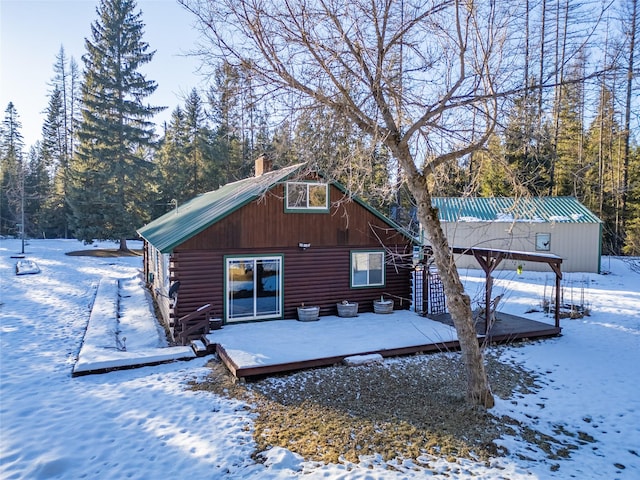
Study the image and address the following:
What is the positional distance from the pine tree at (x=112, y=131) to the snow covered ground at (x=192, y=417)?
17374 millimetres

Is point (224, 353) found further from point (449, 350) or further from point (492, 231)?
point (492, 231)

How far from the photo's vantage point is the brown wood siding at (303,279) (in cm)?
964

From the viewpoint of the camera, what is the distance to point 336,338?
29.8 feet

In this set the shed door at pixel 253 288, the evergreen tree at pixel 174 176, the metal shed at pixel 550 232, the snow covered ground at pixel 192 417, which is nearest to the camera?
the snow covered ground at pixel 192 417

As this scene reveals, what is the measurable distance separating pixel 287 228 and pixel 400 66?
5.53m

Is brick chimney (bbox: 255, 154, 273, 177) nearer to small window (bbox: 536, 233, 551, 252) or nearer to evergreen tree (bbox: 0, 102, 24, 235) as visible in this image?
small window (bbox: 536, 233, 551, 252)

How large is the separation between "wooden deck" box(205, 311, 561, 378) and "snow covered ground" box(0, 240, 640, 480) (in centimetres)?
71

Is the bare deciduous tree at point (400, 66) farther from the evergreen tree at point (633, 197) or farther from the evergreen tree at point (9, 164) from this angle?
the evergreen tree at point (9, 164)

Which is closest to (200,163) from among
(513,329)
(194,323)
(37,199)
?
(37,199)

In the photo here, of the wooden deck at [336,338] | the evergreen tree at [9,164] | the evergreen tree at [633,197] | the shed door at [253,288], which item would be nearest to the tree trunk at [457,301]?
the wooden deck at [336,338]

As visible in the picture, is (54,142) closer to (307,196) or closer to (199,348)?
(307,196)

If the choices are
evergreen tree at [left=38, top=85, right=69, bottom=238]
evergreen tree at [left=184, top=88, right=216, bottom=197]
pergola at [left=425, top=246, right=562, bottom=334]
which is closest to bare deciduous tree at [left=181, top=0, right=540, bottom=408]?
pergola at [left=425, top=246, right=562, bottom=334]

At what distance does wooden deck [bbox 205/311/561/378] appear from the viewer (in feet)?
24.8

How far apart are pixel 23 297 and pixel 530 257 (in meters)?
15.2
